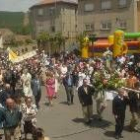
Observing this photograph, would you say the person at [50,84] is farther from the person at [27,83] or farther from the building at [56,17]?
the building at [56,17]

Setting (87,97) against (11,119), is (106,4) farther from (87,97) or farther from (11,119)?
(11,119)

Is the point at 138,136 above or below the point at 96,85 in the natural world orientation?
below

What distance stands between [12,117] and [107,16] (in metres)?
54.1

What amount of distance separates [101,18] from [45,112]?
46.9 meters

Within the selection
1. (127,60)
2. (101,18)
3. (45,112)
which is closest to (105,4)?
(101,18)

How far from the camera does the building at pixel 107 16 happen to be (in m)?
64.1

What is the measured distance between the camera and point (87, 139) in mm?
17297

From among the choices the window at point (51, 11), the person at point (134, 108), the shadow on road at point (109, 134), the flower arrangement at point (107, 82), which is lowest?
the shadow on road at point (109, 134)

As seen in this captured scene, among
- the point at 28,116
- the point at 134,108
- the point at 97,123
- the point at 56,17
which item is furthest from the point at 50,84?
the point at 56,17

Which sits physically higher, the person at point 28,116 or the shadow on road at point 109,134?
the person at point 28,116

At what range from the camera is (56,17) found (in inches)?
3024

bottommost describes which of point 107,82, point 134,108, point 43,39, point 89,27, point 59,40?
point 134,108

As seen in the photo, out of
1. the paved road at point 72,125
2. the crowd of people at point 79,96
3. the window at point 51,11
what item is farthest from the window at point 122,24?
the paved road at point 72,125

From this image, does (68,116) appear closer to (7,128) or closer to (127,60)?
(7,128)
